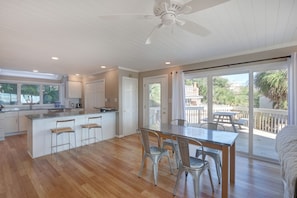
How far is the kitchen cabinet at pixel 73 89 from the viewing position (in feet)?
21.6

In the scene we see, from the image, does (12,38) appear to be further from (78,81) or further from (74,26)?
(78,81)

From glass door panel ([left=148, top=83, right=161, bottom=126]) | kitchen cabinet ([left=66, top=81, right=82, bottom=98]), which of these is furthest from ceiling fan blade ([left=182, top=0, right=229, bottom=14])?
kitchen cabinet ([left=66, top=81, right=82, bottom=98])

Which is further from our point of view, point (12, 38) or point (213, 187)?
point (12, 38)

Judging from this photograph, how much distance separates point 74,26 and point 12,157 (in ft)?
11.0

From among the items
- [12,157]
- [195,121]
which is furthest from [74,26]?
[195,121]

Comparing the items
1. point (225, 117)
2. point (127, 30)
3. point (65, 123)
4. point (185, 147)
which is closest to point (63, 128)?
point (65, 123)

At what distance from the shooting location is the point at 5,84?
19.1 ft

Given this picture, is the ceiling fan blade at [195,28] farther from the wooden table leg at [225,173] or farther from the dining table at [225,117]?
the dining table at [225,117]

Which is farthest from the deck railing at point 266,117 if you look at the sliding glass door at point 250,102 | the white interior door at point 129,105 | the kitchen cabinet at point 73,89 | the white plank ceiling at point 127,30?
the kitchen cabinet at point 73,89

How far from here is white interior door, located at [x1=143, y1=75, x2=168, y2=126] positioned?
509cm

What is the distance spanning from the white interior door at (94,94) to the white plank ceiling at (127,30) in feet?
7.19

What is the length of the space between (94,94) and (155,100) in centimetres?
259

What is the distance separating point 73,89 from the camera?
21.9 ft

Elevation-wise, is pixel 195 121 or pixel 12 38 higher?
pixel 12 38
